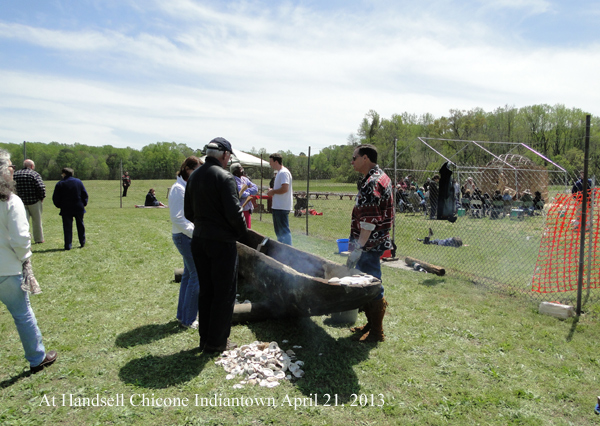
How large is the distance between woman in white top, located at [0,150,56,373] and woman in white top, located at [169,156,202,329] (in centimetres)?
125

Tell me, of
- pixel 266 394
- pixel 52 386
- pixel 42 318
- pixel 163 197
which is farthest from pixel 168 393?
pixel 163 197

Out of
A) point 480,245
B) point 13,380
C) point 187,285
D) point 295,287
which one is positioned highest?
point 295,287

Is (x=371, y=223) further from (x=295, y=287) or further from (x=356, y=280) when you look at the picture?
(x=295, y=287)

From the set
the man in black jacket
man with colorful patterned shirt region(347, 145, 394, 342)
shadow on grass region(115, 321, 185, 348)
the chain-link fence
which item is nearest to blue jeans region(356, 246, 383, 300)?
man with colorful patterned shirt region(347, 145, 394, 342)

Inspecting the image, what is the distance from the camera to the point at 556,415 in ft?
8.90

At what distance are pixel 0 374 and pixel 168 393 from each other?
1500mm

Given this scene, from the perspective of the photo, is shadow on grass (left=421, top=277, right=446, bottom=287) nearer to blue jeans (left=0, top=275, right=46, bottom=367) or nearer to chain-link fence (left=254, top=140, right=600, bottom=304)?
chain-link fence (left=254, top=140, right=600, bottom=304)

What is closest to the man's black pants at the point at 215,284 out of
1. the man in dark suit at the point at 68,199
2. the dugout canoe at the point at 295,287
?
the dugout canoe at the point at 295,287

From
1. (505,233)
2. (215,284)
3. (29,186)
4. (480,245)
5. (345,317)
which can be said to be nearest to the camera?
(215,284)

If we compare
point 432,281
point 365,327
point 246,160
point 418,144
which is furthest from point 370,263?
point 418,144

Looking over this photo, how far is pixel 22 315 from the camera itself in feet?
9.98

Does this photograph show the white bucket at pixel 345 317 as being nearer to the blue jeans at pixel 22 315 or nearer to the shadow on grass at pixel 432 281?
the shadow on grass at pixel 432 281

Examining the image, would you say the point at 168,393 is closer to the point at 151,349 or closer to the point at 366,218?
the point at 151,349

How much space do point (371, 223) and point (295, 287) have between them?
90 cm
